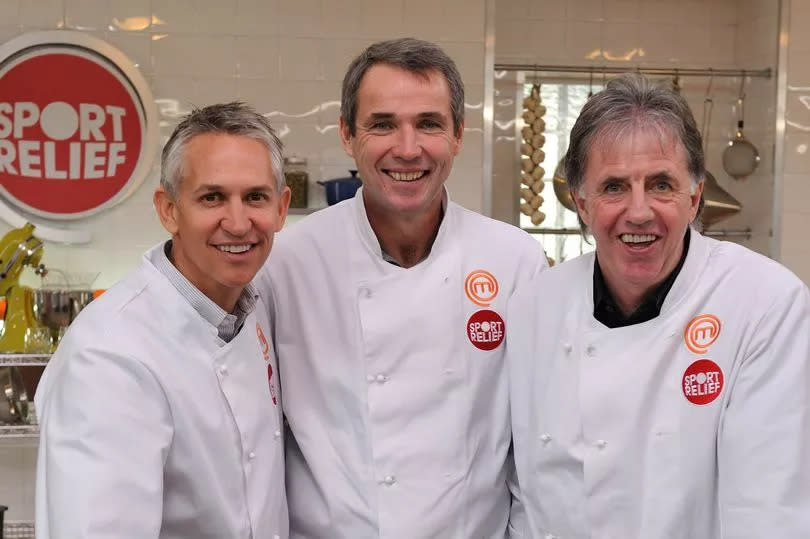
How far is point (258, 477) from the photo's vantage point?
6.22 ft

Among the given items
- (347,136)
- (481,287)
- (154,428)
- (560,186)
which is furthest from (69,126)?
(154,428)

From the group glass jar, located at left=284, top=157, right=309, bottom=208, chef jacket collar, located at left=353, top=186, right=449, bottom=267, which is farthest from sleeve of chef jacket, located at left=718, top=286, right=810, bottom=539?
glass jar, located at left=284, top=157, right=309, bottom=208

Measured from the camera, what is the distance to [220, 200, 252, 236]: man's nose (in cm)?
185

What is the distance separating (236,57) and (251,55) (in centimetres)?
7

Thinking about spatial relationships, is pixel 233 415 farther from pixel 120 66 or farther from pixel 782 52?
pixel 782 52

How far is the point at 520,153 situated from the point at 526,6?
0.74 metres

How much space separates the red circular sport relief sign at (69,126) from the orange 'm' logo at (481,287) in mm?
2585

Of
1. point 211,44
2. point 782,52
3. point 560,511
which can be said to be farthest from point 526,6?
point 560,511

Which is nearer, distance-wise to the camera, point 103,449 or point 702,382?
point 103,449

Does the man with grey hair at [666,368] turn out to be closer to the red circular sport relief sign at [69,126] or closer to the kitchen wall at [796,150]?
the red circular sport relief sign at [69,126]

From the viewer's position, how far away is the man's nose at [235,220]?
1854 mm

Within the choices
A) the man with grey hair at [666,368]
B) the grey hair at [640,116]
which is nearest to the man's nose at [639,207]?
the man with grey hair at [666,368]

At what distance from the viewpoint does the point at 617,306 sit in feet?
6.73

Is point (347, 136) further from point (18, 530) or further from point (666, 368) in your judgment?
point (18, 530)
